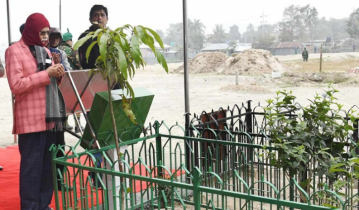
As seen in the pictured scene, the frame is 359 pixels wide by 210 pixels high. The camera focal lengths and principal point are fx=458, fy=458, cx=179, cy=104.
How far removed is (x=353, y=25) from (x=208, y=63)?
74.8ft

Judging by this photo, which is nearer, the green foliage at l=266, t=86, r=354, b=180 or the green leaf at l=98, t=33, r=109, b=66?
the green leaf at l=98, t=33, r=109, b=66

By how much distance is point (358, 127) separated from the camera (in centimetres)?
412

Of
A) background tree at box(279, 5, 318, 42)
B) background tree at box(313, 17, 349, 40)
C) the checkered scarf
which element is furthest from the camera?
background tree at box(313, 17, 349, 40)

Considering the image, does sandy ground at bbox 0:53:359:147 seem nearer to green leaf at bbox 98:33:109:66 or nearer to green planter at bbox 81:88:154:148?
green planter at bbox 81:88:154:148

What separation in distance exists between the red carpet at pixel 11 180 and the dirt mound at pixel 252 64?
66.3 ft

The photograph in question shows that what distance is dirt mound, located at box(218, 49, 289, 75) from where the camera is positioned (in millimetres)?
25189

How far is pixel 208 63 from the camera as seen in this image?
2888cm

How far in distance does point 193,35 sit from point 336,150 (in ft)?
182

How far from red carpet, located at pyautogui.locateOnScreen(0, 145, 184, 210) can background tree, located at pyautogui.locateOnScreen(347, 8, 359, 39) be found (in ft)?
141

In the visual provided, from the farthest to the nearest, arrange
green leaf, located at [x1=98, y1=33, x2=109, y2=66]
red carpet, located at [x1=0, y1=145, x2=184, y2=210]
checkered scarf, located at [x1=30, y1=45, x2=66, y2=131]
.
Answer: red carpet, located at [x1=0, y1=145, x2=184, y2=210]
checkered scarf, located at [x1=30, y1=45, x2=66, y2=131]
green leaf, located at [x1=98, y1=33, x2=109, y2=66]

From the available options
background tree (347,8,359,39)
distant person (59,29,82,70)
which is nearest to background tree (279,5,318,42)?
background tree (347,8,359,39)

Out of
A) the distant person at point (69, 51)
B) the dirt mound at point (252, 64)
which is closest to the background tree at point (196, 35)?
the dirt mound at point (252, 64)

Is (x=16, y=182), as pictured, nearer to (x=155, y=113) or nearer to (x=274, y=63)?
(x=155, y=113)

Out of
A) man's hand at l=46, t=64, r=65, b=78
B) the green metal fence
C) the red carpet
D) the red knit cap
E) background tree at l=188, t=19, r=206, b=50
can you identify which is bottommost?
the red carpet
